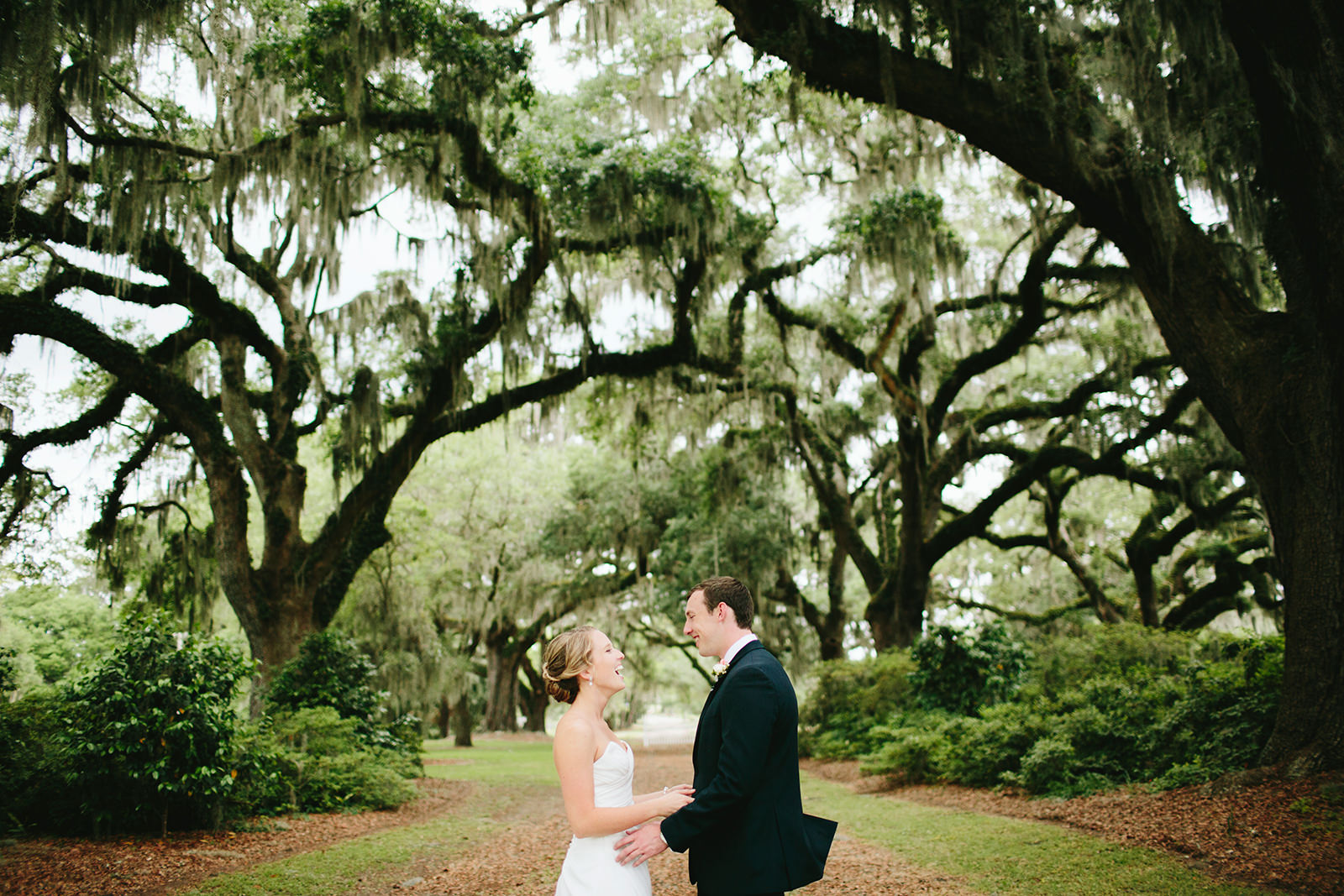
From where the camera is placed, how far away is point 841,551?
1850 centimetres

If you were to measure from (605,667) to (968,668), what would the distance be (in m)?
10.1

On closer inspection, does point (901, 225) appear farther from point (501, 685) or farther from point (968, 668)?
point (501, 685)

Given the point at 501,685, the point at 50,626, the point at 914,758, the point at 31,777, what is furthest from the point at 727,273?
the point at 501,685

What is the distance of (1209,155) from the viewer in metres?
7.37

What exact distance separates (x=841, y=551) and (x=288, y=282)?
483 inches

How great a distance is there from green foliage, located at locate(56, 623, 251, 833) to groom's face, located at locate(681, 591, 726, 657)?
5520 millimetres

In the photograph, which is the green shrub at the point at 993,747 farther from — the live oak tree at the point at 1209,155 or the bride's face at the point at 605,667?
the bride's face at the point at 605,667

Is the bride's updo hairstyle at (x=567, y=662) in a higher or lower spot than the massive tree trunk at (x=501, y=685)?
higher

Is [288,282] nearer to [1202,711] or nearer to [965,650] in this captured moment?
[965,650]

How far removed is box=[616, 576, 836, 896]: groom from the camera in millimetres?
2305

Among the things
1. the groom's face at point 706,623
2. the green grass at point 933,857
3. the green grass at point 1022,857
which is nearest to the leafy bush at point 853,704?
the green grass at point 933,857

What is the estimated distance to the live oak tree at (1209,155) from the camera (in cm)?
573

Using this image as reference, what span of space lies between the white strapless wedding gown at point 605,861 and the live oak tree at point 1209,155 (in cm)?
517

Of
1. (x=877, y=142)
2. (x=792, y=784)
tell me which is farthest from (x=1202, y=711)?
(x=877, y=142)
